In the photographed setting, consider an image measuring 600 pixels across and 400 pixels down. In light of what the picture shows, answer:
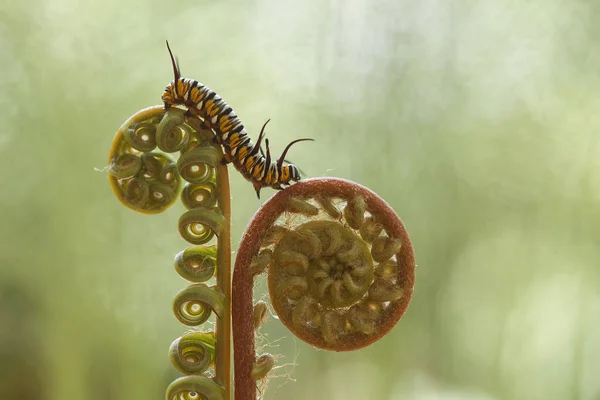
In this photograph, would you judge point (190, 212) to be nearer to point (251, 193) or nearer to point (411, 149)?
point (251, 193)

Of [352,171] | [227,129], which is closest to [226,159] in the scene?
[227,129]

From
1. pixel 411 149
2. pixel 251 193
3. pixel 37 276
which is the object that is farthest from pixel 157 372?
pixel 411 149

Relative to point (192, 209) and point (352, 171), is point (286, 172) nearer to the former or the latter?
point (192, 209)

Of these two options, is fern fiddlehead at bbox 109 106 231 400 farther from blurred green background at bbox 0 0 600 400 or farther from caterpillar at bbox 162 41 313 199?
blurred green background at bbox 0 0 600 400

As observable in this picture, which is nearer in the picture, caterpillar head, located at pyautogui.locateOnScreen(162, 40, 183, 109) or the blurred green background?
caterpillar head, located at pyautogui.locateOnScreen(162, 40, 183, 109)

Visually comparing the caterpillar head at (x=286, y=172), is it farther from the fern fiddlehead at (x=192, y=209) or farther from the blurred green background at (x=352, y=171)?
the blurred green background at (x=352, y=171)

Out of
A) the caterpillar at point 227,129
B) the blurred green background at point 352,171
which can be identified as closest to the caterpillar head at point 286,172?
the caterpillar at point 227,129

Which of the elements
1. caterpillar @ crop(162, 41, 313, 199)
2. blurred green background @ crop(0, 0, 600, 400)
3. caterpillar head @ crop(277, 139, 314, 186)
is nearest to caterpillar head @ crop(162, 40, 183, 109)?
caterpillar @ crop(162, 41, 313, 199)
